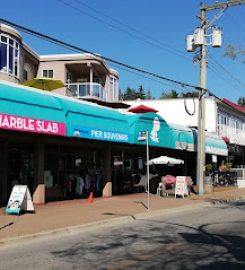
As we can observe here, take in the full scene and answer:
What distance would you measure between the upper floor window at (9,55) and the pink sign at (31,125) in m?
13.6

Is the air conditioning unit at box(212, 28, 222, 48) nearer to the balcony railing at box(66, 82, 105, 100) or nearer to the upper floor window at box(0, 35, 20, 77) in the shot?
the upper floor window at box(0, 35, 20, 77)

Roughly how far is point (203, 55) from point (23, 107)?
14109mm

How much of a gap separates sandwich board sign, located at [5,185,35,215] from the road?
343 cm

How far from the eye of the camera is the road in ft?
30.0

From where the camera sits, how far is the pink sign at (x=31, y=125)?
16.9m

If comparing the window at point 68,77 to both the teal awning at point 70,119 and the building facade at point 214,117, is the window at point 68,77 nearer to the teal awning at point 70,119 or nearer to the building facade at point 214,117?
the building facade at point 214,117

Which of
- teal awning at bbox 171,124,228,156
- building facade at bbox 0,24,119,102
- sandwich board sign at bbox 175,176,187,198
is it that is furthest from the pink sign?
building facade at bbox 0,24,119,102

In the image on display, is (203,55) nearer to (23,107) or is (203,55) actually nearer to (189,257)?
(23,107)

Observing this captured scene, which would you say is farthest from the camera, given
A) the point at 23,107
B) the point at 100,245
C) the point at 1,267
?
the point at 23,107

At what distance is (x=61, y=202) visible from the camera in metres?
22.3

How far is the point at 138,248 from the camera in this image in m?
10.9

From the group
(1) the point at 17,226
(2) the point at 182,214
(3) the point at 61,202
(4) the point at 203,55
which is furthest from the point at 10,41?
(1) the point at 17,226

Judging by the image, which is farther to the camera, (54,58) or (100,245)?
(54,58)

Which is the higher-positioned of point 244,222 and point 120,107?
point 120,107
